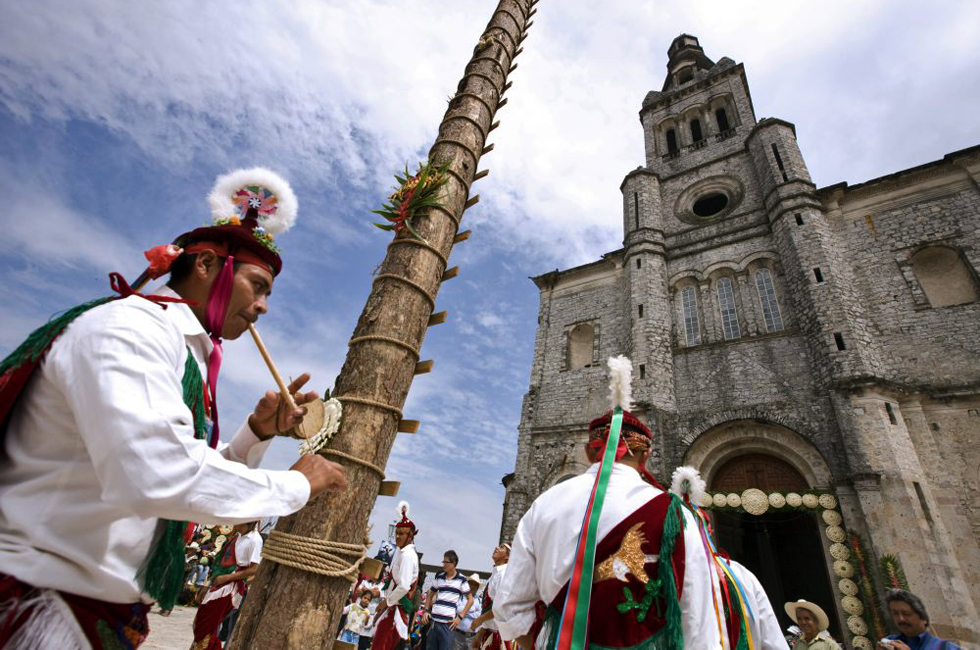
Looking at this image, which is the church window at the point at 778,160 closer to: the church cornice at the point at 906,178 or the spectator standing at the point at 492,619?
the church cornice at the point at 906,178

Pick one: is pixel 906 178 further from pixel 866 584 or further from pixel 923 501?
pixel 866 584

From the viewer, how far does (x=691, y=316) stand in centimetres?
1405

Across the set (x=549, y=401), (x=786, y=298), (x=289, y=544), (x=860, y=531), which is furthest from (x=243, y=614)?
(x=786, y=298)

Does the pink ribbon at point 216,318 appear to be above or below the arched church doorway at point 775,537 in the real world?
below

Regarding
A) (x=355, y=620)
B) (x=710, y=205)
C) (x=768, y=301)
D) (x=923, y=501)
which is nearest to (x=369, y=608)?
(x=355, y=620)

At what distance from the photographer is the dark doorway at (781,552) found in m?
10.9

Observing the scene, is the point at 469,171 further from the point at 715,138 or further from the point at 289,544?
the point at 715,138

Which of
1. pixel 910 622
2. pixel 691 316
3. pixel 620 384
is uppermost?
pixel 691 316

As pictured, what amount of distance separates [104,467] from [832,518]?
39.0 ft

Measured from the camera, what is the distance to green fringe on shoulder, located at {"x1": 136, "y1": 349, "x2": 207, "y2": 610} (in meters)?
1.16

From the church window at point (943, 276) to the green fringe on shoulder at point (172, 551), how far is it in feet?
48.5

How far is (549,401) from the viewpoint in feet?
47.7

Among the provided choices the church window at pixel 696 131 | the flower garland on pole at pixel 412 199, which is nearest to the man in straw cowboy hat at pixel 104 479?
the flower garland on pole at pixel 412 199

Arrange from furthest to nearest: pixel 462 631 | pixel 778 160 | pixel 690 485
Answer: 1. pixel 778 160
2. pixel 462 631
3. pixel 690 485
